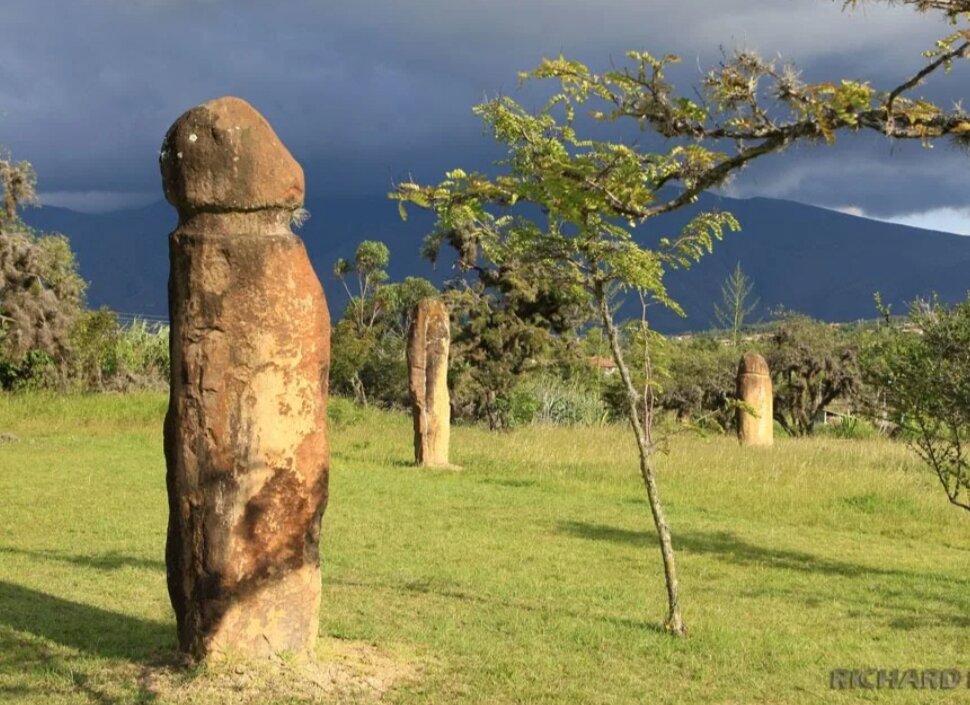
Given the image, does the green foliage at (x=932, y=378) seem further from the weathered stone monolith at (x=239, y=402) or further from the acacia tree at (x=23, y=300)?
the acacia tree at (x=23, y=300)

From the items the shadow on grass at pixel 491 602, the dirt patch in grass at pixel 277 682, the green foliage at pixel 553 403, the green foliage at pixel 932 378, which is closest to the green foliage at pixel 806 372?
the green foliage at pixel 553 403

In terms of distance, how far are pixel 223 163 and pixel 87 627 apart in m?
3.30

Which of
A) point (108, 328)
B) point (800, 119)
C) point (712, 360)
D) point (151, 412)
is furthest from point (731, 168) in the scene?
point (712, 360)

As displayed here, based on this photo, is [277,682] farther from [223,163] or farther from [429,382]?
[429,382]

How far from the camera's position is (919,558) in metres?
12.3

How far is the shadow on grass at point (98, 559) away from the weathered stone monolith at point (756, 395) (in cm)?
1634

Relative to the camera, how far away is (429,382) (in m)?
19.1

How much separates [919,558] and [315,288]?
833 centimetres

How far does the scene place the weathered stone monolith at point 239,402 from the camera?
6.43 meters

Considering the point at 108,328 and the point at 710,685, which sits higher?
the point at 108,328

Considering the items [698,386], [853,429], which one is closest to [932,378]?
[853,429]

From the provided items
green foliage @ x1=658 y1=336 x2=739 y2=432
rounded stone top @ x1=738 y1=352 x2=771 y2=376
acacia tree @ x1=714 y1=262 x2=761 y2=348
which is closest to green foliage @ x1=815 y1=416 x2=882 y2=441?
green foliage @ x1=658 y1=336 x2=739 y2=432

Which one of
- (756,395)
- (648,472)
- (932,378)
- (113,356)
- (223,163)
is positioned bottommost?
(648,472)

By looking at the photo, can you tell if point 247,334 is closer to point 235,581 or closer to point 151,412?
point 235,581
